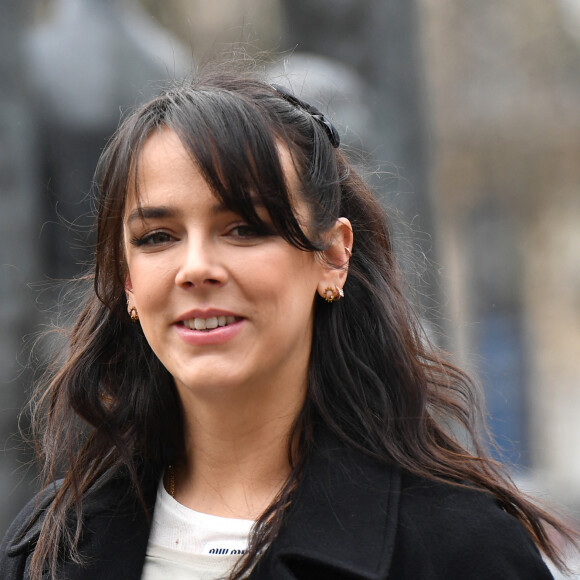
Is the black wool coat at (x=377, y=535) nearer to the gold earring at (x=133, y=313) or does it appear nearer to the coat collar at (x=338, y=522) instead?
the coat collar at (x=338, y=522)

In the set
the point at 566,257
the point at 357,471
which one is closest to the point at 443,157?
the point at 566,257

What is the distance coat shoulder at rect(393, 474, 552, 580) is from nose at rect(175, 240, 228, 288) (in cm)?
61

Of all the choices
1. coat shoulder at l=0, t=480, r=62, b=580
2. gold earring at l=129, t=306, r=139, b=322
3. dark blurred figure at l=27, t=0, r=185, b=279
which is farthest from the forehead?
dark blurred figure at l=27, t=0, r=185, b=279

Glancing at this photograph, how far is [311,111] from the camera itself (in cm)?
247

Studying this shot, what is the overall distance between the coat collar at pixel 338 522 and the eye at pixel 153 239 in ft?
1.85

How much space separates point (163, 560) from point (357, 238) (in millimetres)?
872

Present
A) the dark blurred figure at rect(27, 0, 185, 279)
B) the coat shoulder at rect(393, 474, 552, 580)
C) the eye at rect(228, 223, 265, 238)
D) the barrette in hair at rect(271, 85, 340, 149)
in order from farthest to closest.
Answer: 1. the dark blurred figure at rect(27, 0, 185, 279)
2. the barrette in hair at rect(271, 85, 340, 149)
3. the eye at rect(228, 223, 265, 238)
4. the coat shoulder at rect(393, 474, 552, 580)

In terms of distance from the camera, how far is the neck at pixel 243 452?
233 centimetres

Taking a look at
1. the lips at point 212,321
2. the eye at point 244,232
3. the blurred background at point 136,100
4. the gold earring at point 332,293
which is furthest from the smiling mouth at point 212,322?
the blurred background at point 136,100

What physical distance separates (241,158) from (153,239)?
0.27 metres

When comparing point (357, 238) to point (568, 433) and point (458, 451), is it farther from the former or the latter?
point (568, 433)

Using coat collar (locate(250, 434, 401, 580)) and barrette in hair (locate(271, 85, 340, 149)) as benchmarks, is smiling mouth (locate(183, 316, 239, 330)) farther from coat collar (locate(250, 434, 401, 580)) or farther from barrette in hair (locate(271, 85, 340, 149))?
barrette in hair (locate(271, 85, 340, 149))

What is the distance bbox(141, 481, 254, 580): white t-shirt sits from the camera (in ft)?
7.39

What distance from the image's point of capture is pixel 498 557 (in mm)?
2094
